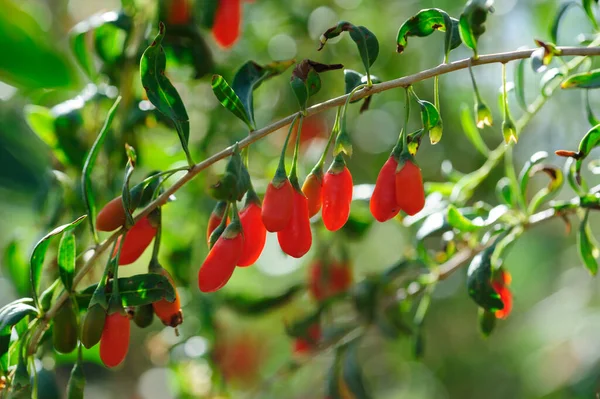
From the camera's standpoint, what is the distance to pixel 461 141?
2797 millimetres

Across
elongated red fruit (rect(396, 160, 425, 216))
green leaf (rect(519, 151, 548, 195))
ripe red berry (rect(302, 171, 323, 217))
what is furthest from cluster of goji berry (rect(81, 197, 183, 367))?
green leaf (rect(519, 151, 548, 195))

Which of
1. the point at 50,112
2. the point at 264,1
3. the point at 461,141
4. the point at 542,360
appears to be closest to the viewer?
the point at 50,112

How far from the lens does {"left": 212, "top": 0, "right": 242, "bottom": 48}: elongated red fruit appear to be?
5.74 ft

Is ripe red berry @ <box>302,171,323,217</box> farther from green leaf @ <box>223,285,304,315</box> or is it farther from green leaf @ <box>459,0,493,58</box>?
green leaf @ <box>223,285,304,315</box>

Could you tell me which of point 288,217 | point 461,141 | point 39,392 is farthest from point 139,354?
point 288,217

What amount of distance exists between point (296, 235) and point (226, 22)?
0.85 metres

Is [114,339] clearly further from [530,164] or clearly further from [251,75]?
[530,164]

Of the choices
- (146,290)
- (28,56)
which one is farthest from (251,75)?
(28,56)

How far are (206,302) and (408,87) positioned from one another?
41.2 inches

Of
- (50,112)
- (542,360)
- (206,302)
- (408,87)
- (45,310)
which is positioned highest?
(50,112)

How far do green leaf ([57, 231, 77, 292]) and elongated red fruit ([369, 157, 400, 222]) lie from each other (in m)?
0.46

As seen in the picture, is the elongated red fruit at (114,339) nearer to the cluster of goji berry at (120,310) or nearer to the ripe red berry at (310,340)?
the cluster of goji berry at (120,310)

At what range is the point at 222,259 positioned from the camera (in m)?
1.05

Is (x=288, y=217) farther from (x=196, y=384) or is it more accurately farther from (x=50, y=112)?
(x=196, y=384)
